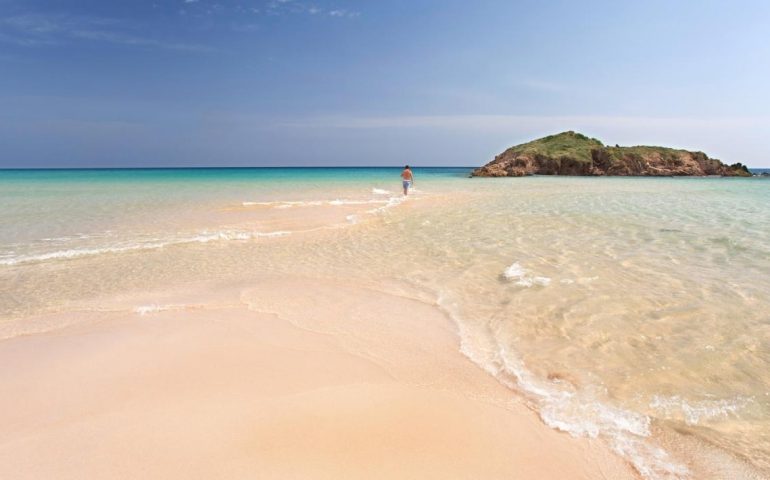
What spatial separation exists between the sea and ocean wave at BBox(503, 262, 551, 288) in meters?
0.04

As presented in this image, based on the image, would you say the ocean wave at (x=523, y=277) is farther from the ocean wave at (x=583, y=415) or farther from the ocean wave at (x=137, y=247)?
the ocean wave at (x=137, y=247)

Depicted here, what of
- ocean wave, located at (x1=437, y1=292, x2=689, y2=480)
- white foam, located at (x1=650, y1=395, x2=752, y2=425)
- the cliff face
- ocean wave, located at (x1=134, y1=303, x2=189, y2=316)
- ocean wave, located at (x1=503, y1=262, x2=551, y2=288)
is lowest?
ocean wave, located at (x1=134, y1=303, x2=189, y2=316)

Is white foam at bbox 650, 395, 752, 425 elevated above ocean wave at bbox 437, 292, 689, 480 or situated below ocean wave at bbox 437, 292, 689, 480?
above

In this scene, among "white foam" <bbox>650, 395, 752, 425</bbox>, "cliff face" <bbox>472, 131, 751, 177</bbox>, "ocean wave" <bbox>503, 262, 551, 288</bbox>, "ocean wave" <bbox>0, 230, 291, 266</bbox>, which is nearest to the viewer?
"white foam" <bbox>650, 395, 752, 425</bbox>

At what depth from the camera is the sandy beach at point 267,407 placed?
2854mm

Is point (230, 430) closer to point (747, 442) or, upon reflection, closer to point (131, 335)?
point (131, 335)

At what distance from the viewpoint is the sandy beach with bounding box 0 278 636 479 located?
9.36 feet

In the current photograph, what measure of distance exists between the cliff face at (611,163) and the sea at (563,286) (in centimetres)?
5133

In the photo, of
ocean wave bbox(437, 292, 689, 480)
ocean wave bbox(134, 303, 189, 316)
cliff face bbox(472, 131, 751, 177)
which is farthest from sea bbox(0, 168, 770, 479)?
cliff face bbox(472, 131, 751, 177)

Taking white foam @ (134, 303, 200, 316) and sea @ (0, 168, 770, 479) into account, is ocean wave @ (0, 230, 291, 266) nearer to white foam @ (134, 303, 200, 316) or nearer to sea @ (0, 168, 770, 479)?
sea @ (0, 168, 770, 479)

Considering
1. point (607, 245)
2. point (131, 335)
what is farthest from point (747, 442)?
point (607, 245)

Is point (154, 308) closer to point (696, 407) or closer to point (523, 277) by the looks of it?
point (523, 277)

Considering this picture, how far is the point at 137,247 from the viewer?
1069cm

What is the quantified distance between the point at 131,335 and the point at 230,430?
282 centimetres
